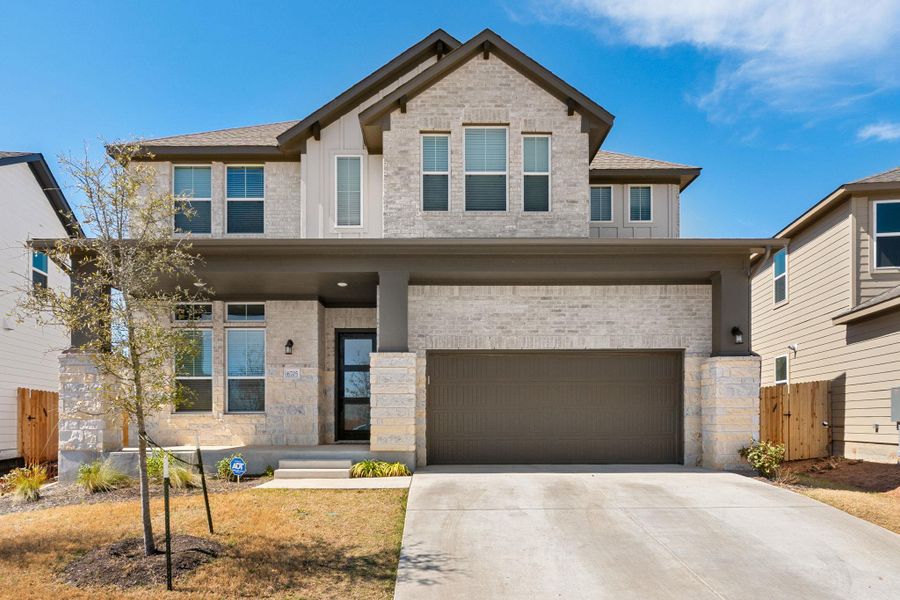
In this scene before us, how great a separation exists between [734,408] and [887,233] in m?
5.93

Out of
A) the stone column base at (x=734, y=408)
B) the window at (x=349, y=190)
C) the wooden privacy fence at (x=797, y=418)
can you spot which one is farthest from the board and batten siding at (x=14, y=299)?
the wooden privacy fence at (x=797, y=418)

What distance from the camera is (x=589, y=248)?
11.1 m

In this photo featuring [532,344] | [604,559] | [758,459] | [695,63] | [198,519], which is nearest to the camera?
[604,559]

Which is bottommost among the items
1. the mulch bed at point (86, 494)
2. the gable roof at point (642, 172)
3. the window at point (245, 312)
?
the mulch bed at point (86, 494)

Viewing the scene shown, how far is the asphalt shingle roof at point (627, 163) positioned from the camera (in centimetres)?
1429

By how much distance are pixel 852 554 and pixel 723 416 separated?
14.7ft

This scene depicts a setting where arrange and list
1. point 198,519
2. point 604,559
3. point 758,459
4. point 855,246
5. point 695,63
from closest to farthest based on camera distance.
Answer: point 604,559
point 198,519
point 758,459
point 855,246
point 695,63

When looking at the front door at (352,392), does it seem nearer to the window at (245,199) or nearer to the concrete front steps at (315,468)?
the concrete front steps at (315,468)

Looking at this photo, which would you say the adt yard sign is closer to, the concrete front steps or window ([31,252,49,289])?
the concrete front steps

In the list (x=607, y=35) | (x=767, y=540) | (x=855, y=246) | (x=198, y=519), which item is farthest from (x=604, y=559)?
(x=607, y=35)

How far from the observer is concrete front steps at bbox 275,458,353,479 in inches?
426

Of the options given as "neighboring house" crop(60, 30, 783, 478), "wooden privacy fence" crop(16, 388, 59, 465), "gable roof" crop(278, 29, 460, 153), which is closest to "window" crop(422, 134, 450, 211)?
"neighboring house" crop(60, 30, 783, 478)

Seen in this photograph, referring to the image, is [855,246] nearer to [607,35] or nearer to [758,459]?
[758,459]

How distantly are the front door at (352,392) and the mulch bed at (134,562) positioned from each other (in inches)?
272
